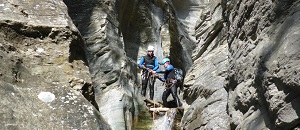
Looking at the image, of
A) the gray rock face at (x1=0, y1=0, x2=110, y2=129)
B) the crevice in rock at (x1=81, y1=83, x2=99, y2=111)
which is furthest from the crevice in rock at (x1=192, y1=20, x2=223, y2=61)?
the crevice in rock at (x1=81, y1=83, x2=99, y2=111)

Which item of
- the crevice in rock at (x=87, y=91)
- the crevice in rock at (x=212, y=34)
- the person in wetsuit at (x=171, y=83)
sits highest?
the crevice in rock at (x=212, y=34)

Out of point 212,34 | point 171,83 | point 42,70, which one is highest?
point 212,34

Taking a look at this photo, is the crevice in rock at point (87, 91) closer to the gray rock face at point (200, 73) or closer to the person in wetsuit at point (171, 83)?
the gray rock face at point (200, 73)

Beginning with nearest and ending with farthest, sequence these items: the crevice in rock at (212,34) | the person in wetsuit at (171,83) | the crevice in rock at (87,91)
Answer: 1. the crevice in rock at (87,91)
2. the crevice in rock at (212,34)
3. the person in wetsuit at (171,83)

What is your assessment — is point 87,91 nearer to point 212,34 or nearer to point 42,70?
point 42,70

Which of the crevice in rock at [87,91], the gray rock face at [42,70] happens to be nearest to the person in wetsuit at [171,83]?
the gray rock face at [42,70]

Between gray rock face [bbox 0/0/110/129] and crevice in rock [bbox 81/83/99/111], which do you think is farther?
crevice in rock [bbox 81/83/99/111]

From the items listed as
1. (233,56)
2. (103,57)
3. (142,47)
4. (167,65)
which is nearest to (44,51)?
(233,56)

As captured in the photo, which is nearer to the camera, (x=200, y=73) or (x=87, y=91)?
(x=87, y=91)

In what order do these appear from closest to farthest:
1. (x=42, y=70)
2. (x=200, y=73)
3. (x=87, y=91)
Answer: (x=42, y=70) → (x=87, y=91) → (x=200, y=73)

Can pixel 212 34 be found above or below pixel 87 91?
above

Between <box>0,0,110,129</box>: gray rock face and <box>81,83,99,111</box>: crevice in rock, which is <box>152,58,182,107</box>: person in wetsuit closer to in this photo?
<box>0,0,110,129</box>: gray rock face

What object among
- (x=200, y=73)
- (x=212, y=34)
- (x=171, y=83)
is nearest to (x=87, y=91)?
(x=200, y=73)

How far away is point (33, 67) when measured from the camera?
4840mm
